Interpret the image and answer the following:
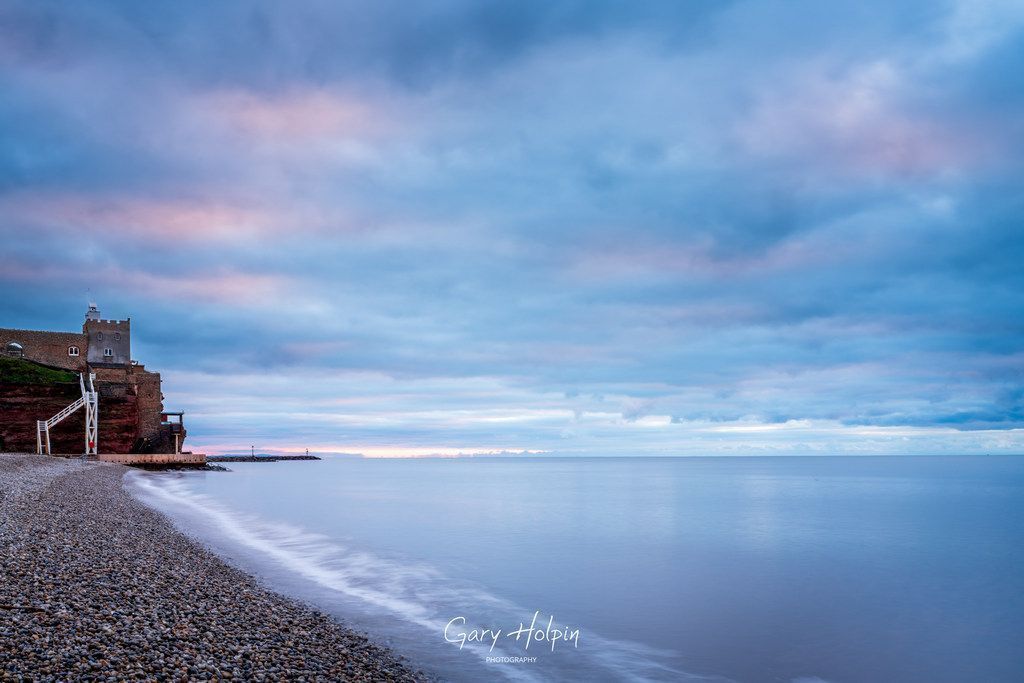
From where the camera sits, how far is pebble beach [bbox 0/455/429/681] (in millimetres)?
7543

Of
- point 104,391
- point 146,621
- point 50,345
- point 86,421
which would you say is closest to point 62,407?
point 86,421

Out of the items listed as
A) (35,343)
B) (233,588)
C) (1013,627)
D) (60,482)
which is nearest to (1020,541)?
(1013,627)

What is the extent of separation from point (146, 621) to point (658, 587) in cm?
1448

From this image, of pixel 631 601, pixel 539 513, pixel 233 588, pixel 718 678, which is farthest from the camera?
pixel 539 513

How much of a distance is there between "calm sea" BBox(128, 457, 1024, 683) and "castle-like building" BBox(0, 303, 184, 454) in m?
27.9

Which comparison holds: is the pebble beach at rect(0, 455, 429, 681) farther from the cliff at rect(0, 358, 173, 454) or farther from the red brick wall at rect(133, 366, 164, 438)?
the red brick wall at rect(133, 366, 164, 438)

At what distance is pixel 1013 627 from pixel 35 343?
9302cm

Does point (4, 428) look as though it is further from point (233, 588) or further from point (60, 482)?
point (233, 588)

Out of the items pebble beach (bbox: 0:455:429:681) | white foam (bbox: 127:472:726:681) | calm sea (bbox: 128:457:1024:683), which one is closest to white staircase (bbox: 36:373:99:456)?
calm sea (bbox: 128:457:1024:683)

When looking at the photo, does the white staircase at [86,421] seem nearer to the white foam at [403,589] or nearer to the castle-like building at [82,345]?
the castle-like building at [82,345]

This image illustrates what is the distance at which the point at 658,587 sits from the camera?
20.0 metres

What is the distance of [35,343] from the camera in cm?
7950

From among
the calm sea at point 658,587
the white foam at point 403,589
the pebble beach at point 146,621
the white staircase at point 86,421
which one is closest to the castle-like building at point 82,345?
the white staircase at point 86,421

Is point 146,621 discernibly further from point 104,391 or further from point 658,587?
point 104,391
